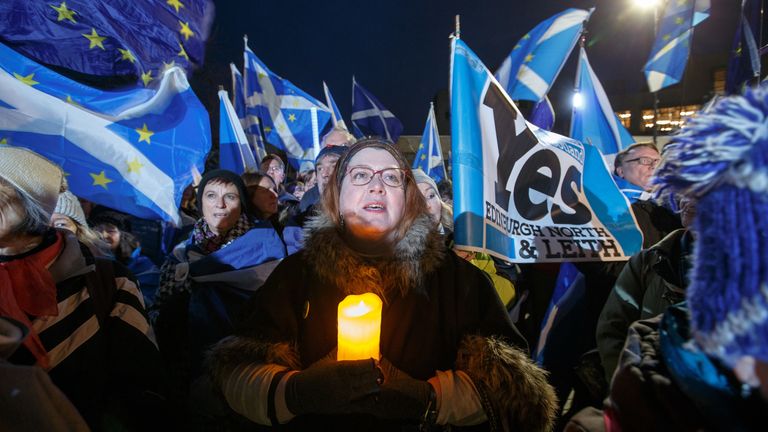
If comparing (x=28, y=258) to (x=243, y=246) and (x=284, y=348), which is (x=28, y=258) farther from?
(x=243, y=246)

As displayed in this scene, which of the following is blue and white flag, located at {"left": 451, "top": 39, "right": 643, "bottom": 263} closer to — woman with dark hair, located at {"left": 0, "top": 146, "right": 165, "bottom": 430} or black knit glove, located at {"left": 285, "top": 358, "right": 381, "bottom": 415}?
black knit glove, located at {"left": 285, "top": 358, "right": 381, "bottom": 415}

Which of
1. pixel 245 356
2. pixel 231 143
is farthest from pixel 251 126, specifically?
pixel 245 356

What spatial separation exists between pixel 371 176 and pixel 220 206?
1.98 metres

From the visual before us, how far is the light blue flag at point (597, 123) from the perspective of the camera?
18.2 ft

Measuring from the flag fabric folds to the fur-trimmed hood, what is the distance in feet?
12.6

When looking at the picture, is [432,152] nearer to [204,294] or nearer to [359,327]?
[204,294]

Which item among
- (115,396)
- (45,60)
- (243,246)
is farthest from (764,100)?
(45,60)

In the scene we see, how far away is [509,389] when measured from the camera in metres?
1.58

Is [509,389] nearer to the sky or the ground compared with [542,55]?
nearer to the ground

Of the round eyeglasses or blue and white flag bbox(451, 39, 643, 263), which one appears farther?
blue and white flag bbox(451, 39, 643, 263)

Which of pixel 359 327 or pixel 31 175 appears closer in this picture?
pixel 359 327

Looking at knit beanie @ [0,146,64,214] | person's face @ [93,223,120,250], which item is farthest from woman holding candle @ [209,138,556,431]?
person's face @ [93,223,120,250]

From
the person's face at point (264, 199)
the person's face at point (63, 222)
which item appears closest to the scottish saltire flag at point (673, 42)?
the person's face at point (264, 199)

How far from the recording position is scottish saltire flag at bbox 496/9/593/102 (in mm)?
5285
